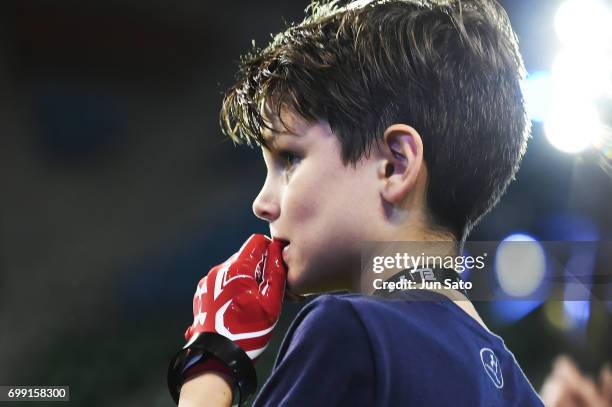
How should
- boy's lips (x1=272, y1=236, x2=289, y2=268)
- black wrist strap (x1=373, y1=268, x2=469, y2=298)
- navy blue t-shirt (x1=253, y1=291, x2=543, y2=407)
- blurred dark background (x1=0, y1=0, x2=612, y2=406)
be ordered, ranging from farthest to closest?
blurred dark background (x1=0, y1=0, x2=612, y2=406) < boy's lips (x1=272, y1=236, x2=289, y2=268) < black wrist strap (x1=373, y1=268, x2=469, y2=298) < navy blue t-shirt (x1=253, y1=291, x2=543, y2=407)

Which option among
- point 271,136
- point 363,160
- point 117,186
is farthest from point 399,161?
point 117,186

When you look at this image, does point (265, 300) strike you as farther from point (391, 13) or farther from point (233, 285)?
point (391, 13)

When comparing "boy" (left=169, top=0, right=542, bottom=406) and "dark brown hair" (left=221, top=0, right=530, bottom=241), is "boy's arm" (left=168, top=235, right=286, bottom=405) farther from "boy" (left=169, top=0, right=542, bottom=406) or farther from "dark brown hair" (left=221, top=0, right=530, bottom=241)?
"dark brown hair" (left=221, top=0, right=530, bottom=241)

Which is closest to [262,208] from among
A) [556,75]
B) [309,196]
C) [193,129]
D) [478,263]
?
[309,196]

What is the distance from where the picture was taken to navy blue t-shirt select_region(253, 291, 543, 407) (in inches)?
21.9

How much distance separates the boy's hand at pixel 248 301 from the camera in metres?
0.81

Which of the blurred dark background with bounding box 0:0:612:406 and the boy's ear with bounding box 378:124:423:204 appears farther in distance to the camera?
the blurred dark background with bounding box 0:0:612:406

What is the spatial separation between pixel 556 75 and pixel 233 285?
2.04 m

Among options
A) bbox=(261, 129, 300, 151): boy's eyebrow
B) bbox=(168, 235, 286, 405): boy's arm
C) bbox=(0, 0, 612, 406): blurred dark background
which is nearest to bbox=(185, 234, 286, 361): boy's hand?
bbox=(168, 235, 286, 405): boy's arm

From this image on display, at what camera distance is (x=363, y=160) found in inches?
29.8

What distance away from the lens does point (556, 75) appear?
8.26ft

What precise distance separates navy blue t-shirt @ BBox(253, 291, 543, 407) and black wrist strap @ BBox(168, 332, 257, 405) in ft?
0.57

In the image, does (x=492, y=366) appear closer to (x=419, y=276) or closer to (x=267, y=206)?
(x=419, y=276)

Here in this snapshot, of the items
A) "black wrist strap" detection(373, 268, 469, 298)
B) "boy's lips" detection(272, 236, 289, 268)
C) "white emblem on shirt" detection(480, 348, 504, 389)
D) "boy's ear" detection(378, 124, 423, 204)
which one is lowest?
"white emblem on shirt" detection(480, 348, 504, 389)
